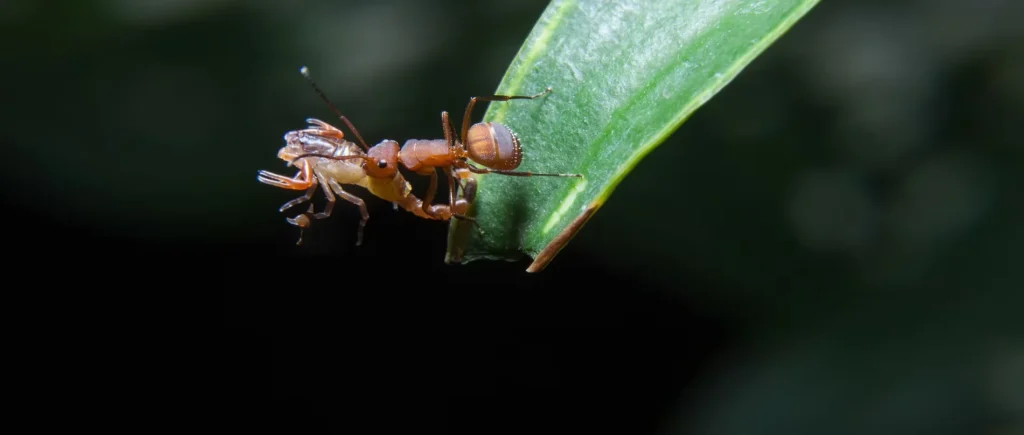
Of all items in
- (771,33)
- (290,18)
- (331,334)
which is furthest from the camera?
(331,334)

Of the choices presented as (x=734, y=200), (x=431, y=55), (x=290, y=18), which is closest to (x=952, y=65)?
(x=734, y=200)

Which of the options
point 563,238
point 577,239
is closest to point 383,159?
point 563,238

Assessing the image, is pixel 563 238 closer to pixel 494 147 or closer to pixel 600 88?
pixel 600 88

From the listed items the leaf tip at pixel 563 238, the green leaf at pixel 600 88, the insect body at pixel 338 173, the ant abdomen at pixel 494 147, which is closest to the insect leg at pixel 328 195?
the insect body at pixel 338 173

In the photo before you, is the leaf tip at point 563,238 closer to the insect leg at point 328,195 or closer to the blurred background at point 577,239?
the insect leg at point 328,195

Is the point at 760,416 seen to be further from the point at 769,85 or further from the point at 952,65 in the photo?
the point at 952,65

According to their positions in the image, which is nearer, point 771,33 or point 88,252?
point 771,33

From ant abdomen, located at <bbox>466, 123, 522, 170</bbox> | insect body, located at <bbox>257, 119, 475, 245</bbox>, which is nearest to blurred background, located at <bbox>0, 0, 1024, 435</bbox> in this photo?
insect body, located at <bbox>257, 119, 475, 245</bbox>

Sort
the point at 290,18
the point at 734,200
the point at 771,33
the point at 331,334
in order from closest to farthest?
1. the point at 771,33
2. the point at 734,200
3. the point at 290,18
4. the point at 331,334
